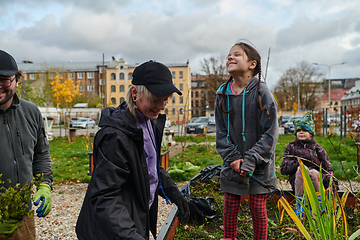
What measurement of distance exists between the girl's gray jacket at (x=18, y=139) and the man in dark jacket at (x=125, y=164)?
63cm

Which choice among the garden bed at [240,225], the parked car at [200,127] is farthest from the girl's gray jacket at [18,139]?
the parked car at [200,127]

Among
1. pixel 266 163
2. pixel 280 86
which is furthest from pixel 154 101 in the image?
pixel 280 86

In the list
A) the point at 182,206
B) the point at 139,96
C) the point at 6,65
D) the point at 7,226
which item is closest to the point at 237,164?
the point at 182,206

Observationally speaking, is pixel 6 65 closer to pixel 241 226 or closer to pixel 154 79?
pixel 154 79

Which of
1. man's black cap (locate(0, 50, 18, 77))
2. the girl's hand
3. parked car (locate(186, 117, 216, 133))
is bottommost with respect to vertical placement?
parked car (locate(186, 117, 216, 133))

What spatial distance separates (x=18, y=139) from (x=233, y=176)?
1599mm

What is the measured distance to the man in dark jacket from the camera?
4.12 ft

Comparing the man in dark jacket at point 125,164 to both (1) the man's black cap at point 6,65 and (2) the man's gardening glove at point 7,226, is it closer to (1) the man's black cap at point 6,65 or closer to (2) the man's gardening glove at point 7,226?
(2) the man's gardening glove at point 7,226

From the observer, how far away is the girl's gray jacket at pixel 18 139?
66.7 inches

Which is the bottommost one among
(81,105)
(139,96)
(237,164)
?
(237,164)

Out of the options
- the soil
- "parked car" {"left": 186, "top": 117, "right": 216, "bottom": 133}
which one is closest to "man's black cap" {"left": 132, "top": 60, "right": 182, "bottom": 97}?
the soil

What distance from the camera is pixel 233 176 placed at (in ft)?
7.05

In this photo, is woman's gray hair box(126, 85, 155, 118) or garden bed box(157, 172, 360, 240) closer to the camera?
woman's gray hair box(126, 85, 155, 118)

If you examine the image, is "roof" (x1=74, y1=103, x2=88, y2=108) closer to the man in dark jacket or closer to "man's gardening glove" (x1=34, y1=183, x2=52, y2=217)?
"man's gardening glove" (x1=34, y1=183, x2=52, y2=217)
